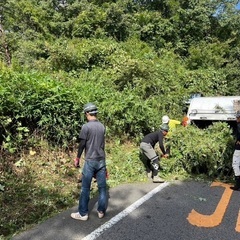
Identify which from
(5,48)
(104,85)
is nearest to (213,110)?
(104,85)

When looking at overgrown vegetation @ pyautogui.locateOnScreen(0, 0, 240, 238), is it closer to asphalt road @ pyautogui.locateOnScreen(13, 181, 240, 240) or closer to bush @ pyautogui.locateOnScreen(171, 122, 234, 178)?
bush @ pyautogui.locateOnScreen(171, 122, 234, 178)

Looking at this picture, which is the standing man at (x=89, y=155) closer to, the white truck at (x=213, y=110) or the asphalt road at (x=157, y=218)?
the asphalt road at (x=157, y=218)

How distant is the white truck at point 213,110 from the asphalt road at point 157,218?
2.85 m

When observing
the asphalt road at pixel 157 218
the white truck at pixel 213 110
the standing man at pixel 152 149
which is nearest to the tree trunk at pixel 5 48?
the white truck at pixel 213 110

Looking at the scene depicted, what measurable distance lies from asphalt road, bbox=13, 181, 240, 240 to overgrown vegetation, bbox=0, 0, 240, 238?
513mm

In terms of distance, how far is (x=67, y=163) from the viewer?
6.21m

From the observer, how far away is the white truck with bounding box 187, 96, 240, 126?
8.05 m

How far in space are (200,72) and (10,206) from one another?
44.1 feet

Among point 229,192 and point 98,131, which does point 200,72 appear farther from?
point 98,131

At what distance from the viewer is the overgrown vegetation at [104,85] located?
5.52 meters

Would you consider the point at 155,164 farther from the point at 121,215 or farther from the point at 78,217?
the point at 78,217

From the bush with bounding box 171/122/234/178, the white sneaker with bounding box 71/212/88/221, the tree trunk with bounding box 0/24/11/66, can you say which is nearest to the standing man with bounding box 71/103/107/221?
the white sneaker with bounding box 71/212/88/221

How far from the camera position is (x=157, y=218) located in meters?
4.42

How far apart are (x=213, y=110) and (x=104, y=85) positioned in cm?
459
